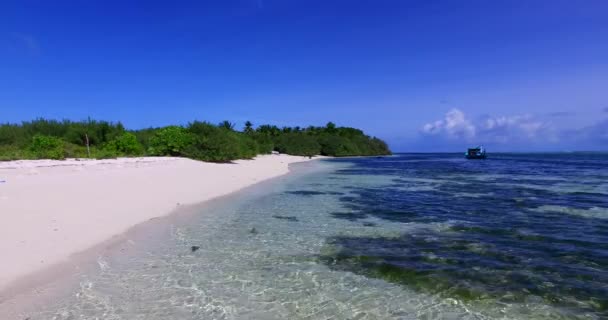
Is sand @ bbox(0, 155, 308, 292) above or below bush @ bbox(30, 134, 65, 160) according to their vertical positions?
below

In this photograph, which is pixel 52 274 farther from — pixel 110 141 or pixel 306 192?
pixel 110 141

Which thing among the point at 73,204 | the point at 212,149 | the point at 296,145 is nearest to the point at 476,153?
the point at 296,145

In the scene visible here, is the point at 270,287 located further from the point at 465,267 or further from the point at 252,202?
the point at 252,202

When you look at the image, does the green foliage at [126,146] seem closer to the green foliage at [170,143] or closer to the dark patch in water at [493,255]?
the green foliage at [170,143]

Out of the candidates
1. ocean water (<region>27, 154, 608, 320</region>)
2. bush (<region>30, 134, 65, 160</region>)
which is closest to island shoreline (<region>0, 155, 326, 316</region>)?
ocean water (<region>27, 154, 608, 320</region>)

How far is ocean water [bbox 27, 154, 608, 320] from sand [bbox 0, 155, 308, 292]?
1305 millimetres

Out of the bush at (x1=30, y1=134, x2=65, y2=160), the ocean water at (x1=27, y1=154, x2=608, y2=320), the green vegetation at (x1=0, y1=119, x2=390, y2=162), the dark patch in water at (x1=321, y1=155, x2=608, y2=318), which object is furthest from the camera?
the green vegetation at (x1=0, y1=119, x2=390, y2=162)

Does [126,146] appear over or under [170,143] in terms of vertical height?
under

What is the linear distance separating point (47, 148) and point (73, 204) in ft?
75.8

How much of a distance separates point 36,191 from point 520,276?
1517cm

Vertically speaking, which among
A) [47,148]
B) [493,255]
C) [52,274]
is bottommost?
[493,255]

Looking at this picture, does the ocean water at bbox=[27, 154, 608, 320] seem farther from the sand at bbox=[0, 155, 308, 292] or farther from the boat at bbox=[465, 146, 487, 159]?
the boat at bbox=[465, 146, 487, 159]

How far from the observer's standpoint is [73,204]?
40.0 ft

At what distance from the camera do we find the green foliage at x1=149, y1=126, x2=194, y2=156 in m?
38.7
